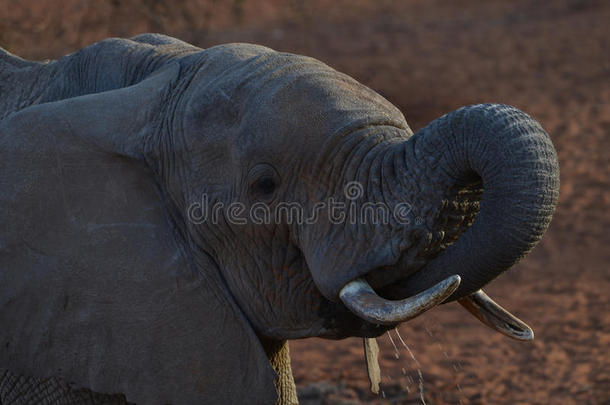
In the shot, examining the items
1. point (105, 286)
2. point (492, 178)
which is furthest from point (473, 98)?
point (492, 178)

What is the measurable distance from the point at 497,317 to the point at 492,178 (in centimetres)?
61

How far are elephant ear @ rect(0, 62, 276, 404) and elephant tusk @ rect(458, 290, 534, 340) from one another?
62 centimetres

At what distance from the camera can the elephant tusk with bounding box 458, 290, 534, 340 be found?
2682 mm

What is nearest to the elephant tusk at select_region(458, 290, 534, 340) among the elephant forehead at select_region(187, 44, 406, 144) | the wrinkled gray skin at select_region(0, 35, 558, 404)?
the wrinkled gray skin at select_region(0, 35, 558, 404)

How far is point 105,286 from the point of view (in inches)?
105

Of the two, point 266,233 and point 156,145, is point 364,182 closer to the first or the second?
point 266,233

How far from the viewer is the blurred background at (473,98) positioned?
17.2 feet

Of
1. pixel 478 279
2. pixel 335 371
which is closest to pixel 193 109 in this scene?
pixel 478 279

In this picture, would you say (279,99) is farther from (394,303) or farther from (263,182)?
(394,303)

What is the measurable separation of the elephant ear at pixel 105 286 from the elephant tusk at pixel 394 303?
44 cm

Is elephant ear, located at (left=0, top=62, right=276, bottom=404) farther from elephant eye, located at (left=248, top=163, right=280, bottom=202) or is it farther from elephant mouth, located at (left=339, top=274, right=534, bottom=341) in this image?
elephant mouth, located at (left=339, top=274, right=534, bottom=341)

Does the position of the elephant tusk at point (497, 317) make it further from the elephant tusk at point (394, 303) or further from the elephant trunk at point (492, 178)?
the elephant tusk at point (394, 303)

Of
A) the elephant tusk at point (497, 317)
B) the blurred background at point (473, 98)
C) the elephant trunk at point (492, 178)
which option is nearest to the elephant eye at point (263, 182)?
the elephant trunk at point (492, 178)

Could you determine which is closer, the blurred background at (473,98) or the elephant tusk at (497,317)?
the elephant tusk at (497,317)
